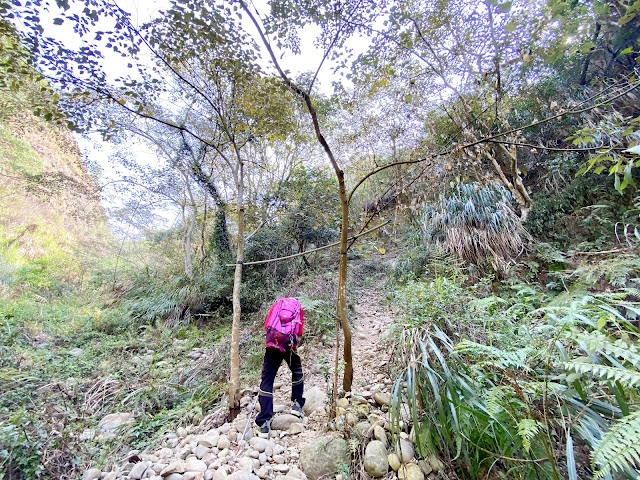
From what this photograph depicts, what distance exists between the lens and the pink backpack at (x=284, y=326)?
2.52 m

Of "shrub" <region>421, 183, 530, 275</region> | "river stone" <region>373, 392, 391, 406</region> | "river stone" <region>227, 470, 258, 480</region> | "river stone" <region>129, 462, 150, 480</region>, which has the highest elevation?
"shrub" <region>421, 183, 530, 275</region>

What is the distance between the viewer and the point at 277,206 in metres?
6.70

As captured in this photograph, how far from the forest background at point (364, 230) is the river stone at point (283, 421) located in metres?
0.51

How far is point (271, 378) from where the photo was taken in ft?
8.20

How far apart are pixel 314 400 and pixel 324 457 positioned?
80cm

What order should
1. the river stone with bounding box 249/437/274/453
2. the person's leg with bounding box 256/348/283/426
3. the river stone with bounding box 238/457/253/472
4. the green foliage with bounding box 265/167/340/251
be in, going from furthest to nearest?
the green foliage with bounding box 265/167/340/251 → the person's leg with bounding box 256/348/283/426 → the river stone with bounding box 249/437/274/453 → the river stone with bounding box 238/457/253/472

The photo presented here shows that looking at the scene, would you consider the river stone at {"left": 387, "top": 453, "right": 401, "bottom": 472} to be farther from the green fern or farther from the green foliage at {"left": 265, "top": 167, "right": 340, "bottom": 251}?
the green foliage at {"left": 265, "top": 167, "right": 340, "bottom": 251}

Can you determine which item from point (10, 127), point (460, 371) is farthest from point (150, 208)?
point (460, 371)

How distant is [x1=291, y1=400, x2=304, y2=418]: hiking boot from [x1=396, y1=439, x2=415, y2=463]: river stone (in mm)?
1106

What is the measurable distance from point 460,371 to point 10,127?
11.6 metres

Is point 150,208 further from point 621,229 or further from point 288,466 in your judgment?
point 621,229

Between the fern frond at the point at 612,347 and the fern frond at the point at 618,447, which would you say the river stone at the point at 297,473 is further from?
the fern frond at the point at 612,347

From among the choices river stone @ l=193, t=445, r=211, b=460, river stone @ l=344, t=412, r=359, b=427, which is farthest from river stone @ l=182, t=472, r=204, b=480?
river stone @ l=344, t=412, r=359, b=427

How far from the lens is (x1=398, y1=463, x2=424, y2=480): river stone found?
1.54m
